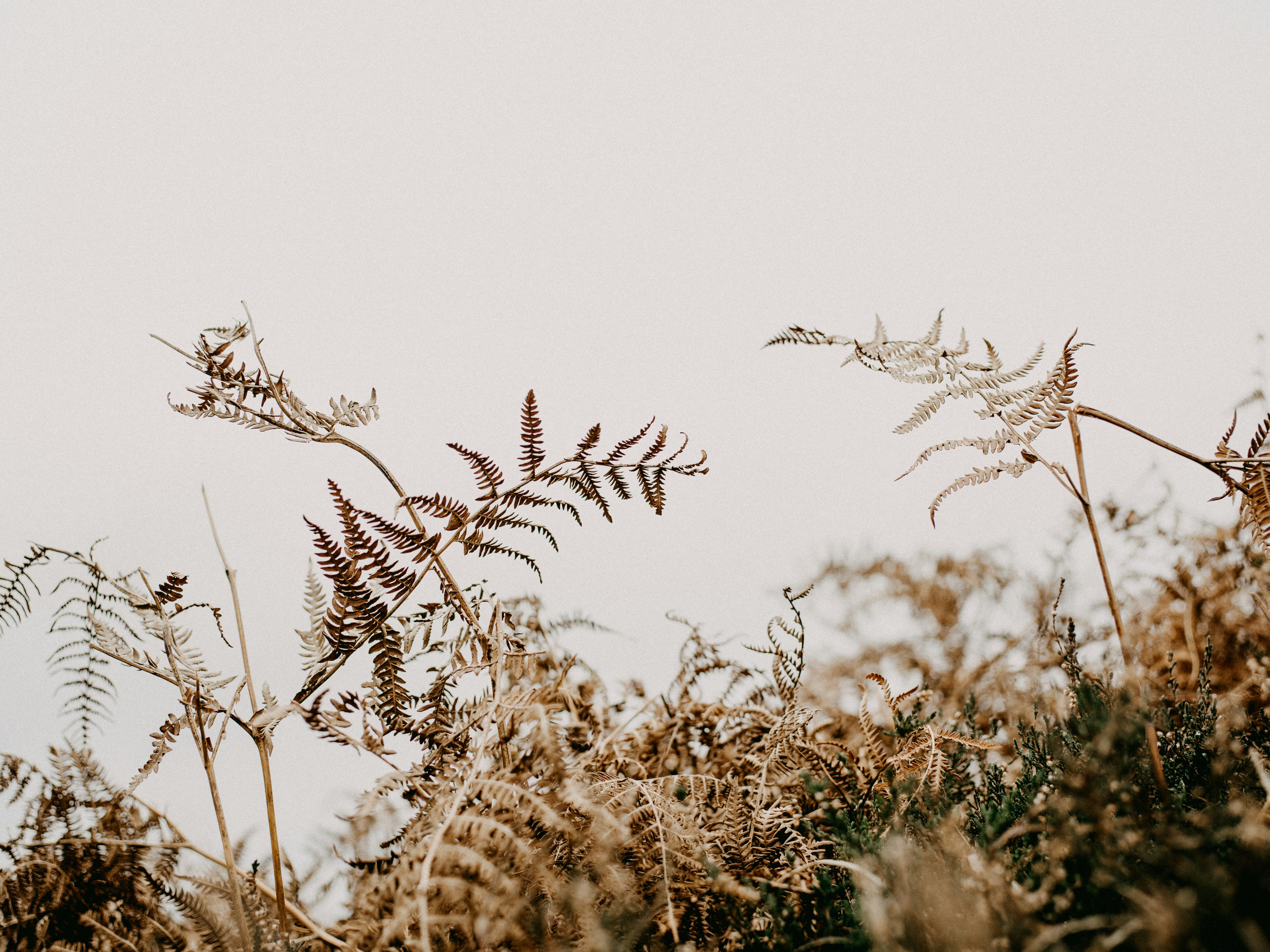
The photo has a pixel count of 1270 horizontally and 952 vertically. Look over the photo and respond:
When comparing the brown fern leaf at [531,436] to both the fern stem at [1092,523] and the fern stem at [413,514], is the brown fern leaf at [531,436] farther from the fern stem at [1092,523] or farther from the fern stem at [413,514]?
the fern stem at [1092,523]

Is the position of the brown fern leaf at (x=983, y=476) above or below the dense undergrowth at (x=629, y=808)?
above

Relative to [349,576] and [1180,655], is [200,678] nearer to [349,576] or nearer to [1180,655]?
[349,576]

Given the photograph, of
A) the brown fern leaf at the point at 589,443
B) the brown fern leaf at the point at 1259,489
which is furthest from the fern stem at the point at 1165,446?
the brown fern leaf at the point at 589,443

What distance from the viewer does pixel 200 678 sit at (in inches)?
33.4

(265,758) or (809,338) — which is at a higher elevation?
(809,338)

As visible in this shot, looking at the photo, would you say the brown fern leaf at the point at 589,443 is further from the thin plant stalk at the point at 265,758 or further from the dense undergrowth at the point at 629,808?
the thin plant stalk at the point at 265,758

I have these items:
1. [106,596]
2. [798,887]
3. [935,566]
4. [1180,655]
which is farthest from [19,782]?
[935,566]

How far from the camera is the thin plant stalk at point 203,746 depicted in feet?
2.37

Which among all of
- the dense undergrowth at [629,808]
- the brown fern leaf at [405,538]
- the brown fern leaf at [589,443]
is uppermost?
the brown fern leaf at [589,443]

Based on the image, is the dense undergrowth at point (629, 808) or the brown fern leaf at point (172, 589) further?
the brown fern leaf at point (172, 589)

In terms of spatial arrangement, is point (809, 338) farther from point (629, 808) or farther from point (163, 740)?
point (163, 740)

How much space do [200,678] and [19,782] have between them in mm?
437

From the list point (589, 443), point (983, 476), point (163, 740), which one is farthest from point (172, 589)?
point (983, 476)

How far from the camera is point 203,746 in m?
0.81
